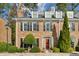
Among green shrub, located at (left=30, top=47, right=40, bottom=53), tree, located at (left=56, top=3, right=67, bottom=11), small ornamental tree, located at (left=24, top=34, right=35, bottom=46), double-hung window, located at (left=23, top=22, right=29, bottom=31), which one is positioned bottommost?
green shrub, located at (left=30, top=47, right=40, bottom=53)

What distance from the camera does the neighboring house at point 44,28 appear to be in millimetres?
8844

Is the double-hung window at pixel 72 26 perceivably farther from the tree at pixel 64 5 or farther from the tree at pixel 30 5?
the tree at pixel 30 5

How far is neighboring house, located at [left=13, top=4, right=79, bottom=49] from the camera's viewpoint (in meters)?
8.84

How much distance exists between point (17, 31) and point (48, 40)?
2.72 ft

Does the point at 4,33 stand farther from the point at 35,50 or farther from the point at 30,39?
the point at 35,50

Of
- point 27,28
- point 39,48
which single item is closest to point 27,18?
point 27,28

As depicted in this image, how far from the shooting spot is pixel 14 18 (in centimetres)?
886

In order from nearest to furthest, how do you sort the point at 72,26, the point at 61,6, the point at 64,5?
the point at 61,6 → the point at 64,5 → the point at 72,26

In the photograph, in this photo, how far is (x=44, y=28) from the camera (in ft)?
29.3

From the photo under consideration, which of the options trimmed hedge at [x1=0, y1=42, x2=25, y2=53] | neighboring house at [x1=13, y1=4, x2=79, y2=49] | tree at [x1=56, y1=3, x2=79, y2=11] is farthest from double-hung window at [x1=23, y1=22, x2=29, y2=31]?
tree at [x1=56, y1=3, x2=79, y2=11]

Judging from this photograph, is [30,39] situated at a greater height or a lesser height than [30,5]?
lesser

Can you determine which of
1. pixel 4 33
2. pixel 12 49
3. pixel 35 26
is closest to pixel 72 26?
pixel 35 26

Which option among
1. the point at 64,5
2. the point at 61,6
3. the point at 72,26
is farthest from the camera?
the point at 72,26

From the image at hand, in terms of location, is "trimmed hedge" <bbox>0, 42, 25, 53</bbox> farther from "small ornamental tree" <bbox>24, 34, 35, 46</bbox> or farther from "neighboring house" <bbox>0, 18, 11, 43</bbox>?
"small ornamental tree" <bbox>24, 34, 35, 46</bbox>
